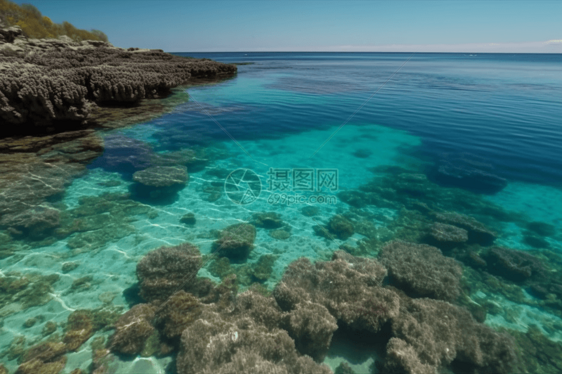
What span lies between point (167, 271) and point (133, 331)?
1452mm

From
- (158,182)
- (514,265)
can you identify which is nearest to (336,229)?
(514,265)

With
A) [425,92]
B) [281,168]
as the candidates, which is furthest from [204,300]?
[425,92]

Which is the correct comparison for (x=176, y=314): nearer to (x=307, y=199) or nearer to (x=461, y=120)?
(x=307, y=199)

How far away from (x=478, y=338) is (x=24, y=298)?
898 centimetres

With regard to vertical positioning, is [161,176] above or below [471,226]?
above

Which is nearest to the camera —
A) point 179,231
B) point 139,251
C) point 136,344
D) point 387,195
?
point 136,344

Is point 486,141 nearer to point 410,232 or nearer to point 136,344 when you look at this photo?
point 410,232

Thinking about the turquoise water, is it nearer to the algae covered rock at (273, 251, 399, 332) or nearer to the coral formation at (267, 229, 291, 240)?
the coral formation at (267, 229, 291, 240)

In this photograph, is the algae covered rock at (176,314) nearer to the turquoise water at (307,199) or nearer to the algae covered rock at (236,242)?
the turquoise water at (307,199)

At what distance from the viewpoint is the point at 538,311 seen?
5711 mm

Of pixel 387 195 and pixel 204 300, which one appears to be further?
pixel 387 195

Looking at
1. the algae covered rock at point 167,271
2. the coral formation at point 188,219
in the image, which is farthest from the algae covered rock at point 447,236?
the coral formation at point 188,219

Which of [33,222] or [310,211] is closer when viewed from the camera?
[33,222]

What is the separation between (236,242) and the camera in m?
7.09
